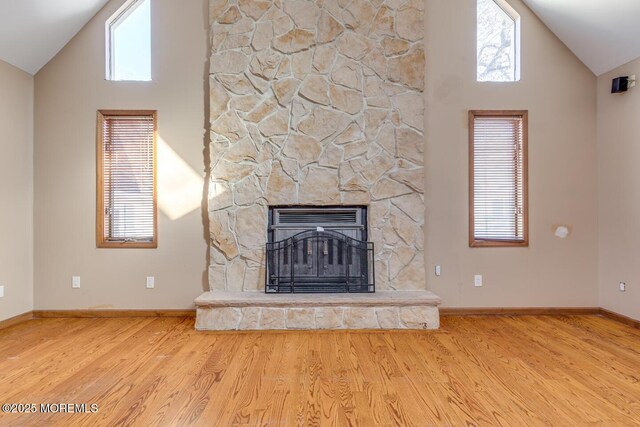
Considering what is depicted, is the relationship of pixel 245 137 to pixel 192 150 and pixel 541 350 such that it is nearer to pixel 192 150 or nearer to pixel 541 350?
pixel 192 150

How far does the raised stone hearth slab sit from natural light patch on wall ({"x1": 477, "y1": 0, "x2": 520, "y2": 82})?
8.22 feet

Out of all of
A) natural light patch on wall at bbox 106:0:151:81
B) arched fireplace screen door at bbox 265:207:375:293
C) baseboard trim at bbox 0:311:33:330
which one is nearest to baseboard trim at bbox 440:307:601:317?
arched fireplace screen door at bbox 265:207:375:293

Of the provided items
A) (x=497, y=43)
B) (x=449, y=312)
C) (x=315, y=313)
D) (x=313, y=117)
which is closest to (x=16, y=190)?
(x=313, y=117)

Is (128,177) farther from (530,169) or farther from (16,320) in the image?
(530,169)

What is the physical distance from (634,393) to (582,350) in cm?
77

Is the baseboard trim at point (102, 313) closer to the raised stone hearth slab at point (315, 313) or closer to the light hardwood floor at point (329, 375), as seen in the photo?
the light hardwood floor at point (329, 375)

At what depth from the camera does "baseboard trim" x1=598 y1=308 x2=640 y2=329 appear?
3689 millimetres

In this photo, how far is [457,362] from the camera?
282 cm

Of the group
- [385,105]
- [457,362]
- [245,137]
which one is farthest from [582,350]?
[245,137]

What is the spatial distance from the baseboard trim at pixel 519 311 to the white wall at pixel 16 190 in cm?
426

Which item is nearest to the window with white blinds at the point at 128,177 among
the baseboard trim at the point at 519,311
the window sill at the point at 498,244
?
the baseboard trim at the point at 519,311

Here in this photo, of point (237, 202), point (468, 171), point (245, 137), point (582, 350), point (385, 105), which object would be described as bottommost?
point (582, 350)

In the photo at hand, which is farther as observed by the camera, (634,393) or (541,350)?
(541,350)

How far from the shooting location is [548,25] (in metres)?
4.14
